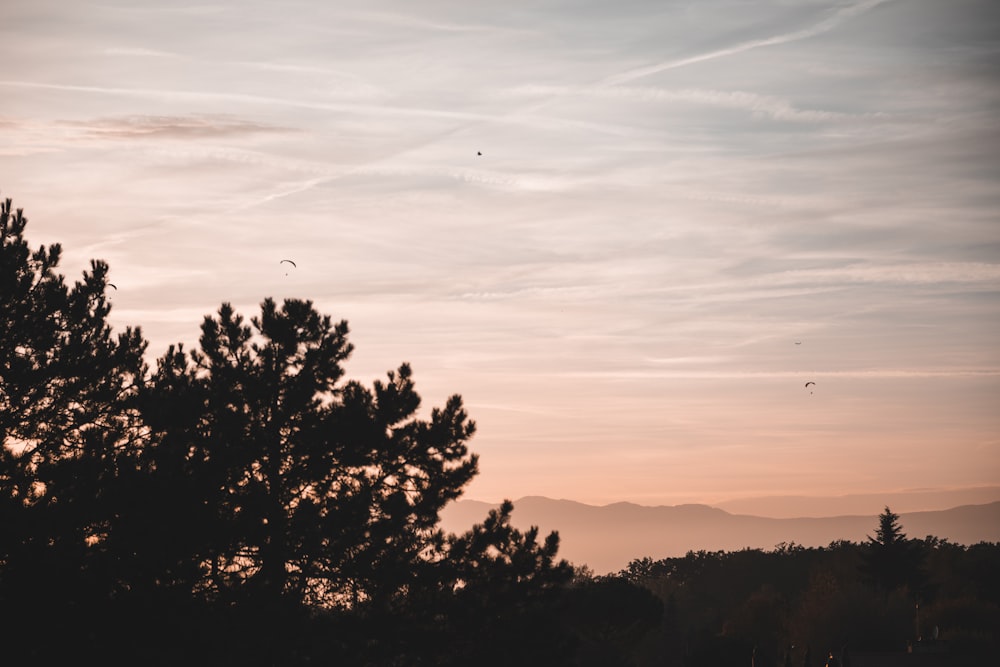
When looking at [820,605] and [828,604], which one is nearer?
[828,604]

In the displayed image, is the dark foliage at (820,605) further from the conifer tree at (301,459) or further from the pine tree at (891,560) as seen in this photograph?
the conifer tree at (301,459)

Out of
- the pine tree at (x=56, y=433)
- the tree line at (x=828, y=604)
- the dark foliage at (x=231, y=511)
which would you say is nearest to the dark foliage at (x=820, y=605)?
the tree line at (x=828, y=604)

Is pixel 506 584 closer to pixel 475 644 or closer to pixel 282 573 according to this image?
pixel 475 644

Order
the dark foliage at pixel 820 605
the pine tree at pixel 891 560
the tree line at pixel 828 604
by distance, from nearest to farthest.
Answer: the tree line at pixel 828 604 → the dark foliage at pixel 820 605 → the pine tree at pixel 891 560

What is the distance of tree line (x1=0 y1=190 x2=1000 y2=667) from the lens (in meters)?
20.4

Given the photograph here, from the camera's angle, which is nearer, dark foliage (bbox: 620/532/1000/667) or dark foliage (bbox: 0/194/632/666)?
dark foliage (bbox: 0/194/632/666)

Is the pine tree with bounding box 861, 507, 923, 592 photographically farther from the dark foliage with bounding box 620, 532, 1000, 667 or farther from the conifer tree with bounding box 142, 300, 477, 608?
the conifer tree with bounding box 142, 300, 477, 608

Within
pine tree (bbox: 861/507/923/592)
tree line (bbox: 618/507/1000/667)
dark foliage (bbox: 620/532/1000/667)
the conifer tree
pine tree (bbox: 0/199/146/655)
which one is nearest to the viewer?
pine tree (bbox: 0/199/146/655)

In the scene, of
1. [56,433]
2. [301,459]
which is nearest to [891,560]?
[301,459]

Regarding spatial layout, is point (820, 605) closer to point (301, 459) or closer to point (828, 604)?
point (828, 604)

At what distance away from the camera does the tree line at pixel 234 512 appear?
803 inches

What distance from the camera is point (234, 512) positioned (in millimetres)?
24406

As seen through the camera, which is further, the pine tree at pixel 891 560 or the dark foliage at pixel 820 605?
the pine tree at pixel 891 560

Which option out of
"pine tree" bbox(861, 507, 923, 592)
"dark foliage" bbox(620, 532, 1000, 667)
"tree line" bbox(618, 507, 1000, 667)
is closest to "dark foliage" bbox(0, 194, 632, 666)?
"tree line" bbox(618, 507, 1000, 667)
